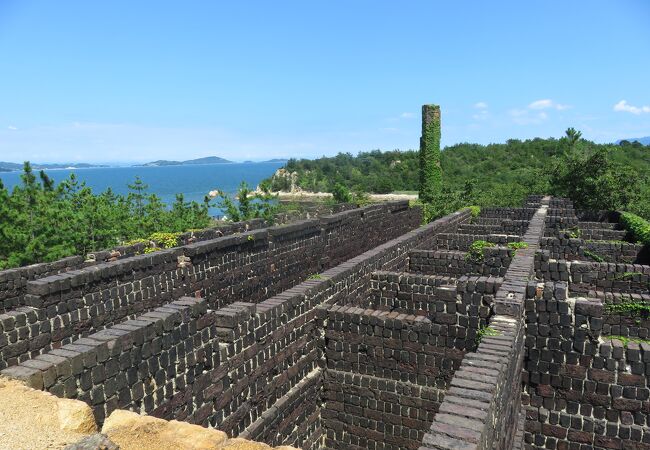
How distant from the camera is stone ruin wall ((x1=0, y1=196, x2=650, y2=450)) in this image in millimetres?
4551

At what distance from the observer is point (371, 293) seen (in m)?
9.95

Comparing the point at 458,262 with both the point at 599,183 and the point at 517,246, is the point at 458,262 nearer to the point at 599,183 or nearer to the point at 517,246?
the point at 517,246

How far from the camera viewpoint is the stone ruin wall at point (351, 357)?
455cm

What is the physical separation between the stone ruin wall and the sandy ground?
178 mm

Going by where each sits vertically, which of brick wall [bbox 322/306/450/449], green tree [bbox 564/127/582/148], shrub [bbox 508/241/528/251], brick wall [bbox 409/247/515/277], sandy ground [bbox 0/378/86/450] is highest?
green tree [bbox 564/127/582/148]

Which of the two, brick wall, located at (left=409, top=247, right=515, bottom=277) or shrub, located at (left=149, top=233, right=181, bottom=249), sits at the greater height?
shrub, located at (left=149, top=233, right=181, bottom=249)

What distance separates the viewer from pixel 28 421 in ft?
10.9

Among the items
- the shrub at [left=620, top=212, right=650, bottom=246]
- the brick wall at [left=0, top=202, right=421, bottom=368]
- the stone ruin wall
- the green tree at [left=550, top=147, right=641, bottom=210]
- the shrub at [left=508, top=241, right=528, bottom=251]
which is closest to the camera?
the stone ruin wall

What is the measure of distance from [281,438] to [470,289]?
3426mm

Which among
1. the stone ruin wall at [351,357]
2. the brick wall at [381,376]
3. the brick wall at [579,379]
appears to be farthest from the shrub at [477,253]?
the brick wall at [381,376]

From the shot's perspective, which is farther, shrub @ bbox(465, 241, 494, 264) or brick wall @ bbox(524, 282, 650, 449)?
shrub @ bbox(465, 241, 494, 264)

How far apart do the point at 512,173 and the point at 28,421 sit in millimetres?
62989

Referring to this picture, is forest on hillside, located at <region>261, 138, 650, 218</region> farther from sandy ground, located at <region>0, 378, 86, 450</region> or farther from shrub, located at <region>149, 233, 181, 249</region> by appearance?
sandy ground, located at <region>0, 378, 86, 450</region>

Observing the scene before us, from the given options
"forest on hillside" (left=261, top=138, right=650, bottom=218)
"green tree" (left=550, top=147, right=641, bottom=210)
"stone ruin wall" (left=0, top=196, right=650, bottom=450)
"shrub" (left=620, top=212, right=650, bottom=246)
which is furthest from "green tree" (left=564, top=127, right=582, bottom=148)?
"stone ruin wall" (left=0, top=196, right=650, bottom=450)
